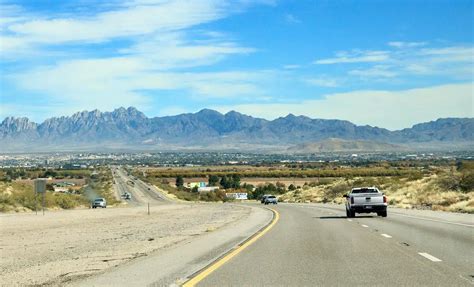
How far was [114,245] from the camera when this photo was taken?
22719 mm

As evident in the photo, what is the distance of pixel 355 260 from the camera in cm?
1600

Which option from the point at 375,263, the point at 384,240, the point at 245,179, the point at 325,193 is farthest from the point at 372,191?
the point at 245,179

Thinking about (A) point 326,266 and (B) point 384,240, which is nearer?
(A) point 326,266

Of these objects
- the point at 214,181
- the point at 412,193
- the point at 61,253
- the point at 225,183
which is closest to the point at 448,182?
the point at 412,193

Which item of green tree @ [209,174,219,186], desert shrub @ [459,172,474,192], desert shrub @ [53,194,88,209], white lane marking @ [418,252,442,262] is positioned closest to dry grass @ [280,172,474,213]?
desert shrub @ [459,172,474,192]

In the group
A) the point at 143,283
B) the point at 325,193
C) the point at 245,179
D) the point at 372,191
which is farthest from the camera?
the point at 245,179

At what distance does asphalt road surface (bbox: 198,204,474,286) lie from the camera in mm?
12852

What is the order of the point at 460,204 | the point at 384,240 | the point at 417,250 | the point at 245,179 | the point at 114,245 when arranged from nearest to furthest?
1. the point at 417,250
2. the point at 384,240
3. the point at 114,245
4. the point at 460,204
5. the point at 245,179

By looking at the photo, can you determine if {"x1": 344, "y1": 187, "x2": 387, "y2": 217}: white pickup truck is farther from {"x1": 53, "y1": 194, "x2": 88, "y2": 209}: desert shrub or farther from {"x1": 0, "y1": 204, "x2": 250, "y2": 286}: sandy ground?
{"x1": 53, "y1": 194, "x2": 88, "y2": 209}: desert shrub

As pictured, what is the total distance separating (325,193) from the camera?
318ft

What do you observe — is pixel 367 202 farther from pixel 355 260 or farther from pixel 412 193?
pixel 412 193

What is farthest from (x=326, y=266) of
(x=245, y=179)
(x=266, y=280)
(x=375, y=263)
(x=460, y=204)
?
(x=245, y=179)

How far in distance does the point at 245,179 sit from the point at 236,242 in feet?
490

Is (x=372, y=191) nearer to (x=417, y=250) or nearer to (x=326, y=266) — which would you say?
(x=417, y=250)
